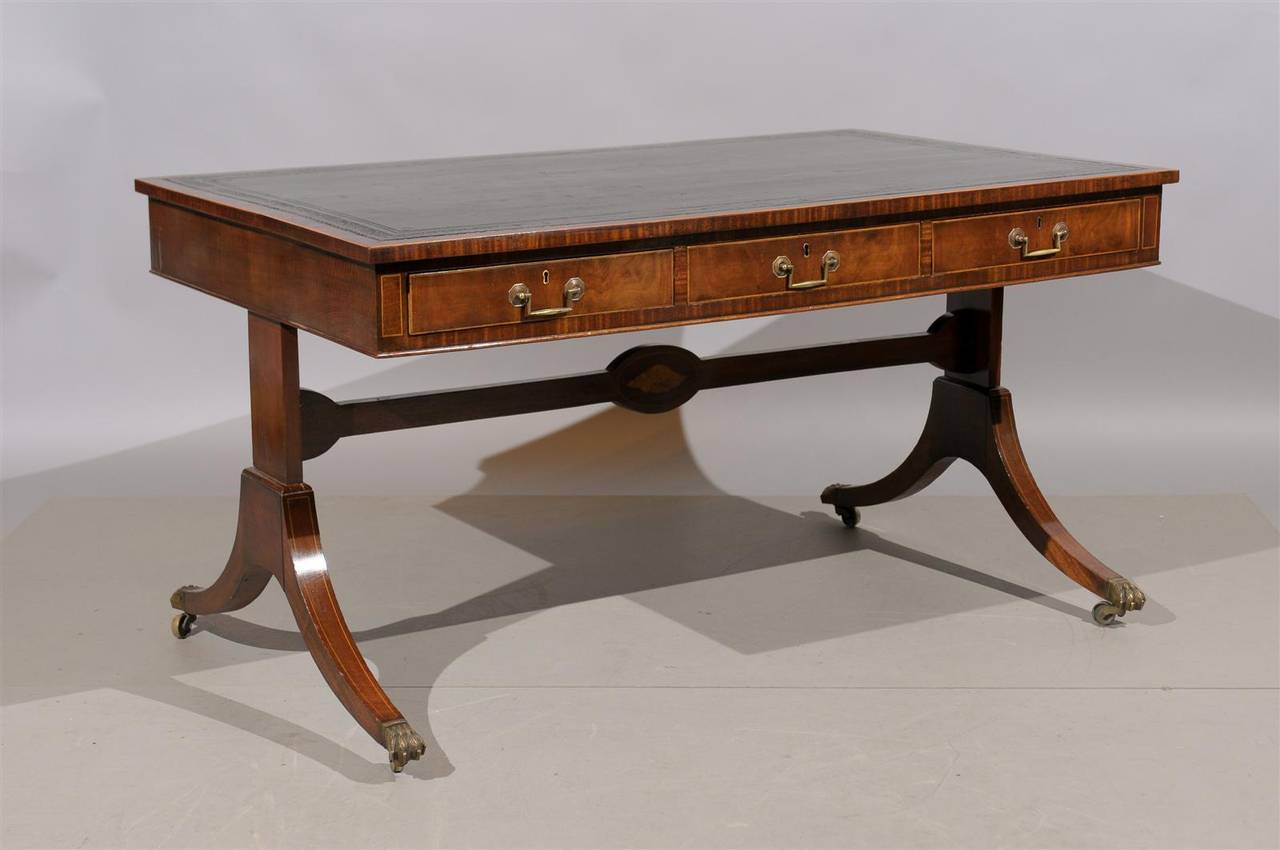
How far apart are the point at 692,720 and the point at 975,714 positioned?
20.2 inches

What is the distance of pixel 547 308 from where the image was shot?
10.6 feet

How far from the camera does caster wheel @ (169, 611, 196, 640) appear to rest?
4031 mm

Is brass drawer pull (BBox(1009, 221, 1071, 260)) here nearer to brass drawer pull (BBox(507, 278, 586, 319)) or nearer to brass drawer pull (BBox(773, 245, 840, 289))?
brass drawer pull (BBox(773, 245, 840, 289))

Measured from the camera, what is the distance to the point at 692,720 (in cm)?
360

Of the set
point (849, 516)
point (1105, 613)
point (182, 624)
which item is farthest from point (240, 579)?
point (1105, 613)

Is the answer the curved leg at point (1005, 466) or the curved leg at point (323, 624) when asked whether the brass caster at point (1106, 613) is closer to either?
the curved leg at point (1005, 466)

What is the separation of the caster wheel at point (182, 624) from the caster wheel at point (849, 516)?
5.14ft

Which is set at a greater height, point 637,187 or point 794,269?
point 637,187

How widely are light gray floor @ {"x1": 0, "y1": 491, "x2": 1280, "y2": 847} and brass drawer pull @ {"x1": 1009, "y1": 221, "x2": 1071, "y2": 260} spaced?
2.59 feet

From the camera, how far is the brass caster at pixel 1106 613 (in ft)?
13.3

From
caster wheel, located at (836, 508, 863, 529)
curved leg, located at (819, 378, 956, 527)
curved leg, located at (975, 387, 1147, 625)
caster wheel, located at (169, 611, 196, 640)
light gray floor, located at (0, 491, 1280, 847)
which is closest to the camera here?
light gray floor, located at (0, 491, 1280, 847)

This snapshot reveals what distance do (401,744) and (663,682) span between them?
0.62 metres

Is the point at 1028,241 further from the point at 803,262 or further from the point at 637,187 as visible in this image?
the point at 637,187

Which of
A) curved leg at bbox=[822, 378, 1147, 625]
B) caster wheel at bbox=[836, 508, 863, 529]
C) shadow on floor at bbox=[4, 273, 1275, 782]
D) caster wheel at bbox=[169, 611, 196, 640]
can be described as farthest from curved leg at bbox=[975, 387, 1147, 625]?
caster wheel at bbox=[169, 611, 196, 640]
